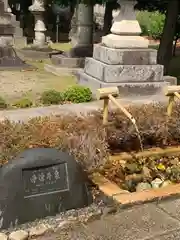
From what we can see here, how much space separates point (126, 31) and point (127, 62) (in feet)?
2.21

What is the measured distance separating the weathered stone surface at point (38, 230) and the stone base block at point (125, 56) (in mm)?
5638

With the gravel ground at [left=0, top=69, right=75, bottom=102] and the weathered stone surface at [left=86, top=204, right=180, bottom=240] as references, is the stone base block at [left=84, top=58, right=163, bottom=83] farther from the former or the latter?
the weathered stone surface at [left=86, top=204, right=180, bottom=240]

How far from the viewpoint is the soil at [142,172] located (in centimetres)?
512

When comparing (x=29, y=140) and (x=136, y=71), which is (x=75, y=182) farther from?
(x=136, y=71)

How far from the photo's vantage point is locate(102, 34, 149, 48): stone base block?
30.3ft

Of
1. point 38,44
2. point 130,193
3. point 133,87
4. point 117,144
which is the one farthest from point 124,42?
point 38,44

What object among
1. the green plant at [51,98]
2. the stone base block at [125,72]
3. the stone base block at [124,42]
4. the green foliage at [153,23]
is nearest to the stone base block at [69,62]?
the stone base block at [125,72]

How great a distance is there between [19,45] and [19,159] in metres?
16.0

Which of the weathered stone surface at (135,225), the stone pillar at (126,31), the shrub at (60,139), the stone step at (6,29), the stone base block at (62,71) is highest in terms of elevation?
the stone pillar at (126,31)

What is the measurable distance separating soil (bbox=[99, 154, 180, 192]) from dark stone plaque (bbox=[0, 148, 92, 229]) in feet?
2.47

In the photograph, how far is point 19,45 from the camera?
64.0 feet

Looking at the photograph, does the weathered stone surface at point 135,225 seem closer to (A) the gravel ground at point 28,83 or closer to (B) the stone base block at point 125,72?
(B) the stone base block at point 125,72

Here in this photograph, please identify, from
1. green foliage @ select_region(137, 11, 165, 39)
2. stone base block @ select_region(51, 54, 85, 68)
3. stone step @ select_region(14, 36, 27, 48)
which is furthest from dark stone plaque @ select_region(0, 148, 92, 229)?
green foliage @ select_region(137, 11, 165, 39)

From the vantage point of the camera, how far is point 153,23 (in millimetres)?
26469
